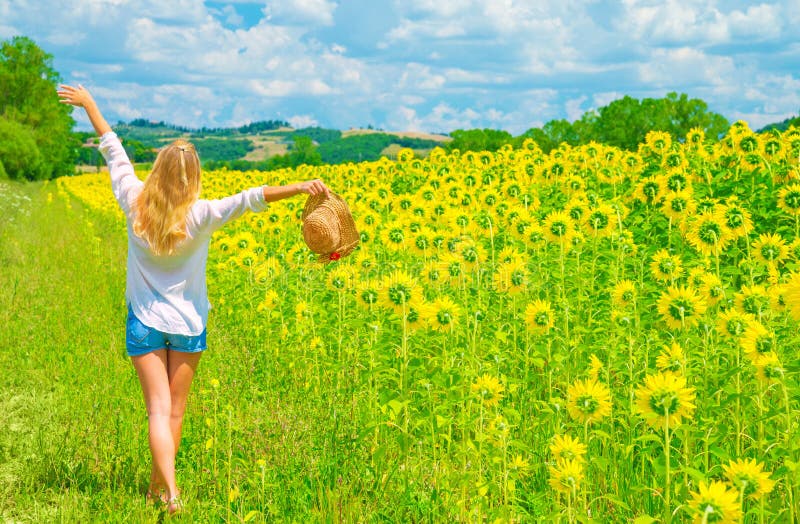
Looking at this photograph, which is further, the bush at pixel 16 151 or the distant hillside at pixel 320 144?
the distant hillside at pixel 320 144

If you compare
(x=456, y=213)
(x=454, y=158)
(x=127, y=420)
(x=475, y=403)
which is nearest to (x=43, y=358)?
(x=127, y=420)

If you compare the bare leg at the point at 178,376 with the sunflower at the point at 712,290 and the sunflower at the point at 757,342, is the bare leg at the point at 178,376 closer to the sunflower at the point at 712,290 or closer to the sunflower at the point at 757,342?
the sunflower at the point at 757,342

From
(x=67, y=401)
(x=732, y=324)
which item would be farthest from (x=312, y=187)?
(x=67, y=401)

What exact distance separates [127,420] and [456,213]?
368 cm

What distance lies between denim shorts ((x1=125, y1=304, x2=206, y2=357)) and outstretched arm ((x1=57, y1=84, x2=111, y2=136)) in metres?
1.19

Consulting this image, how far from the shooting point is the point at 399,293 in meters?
4.27

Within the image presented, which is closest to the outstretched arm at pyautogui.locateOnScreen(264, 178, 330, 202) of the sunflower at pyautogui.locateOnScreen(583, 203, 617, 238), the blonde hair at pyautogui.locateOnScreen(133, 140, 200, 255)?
the blonde hair at pyautogui.locateOnScreen(133, 140, 200, 255)

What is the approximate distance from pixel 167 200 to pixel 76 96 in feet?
3.73

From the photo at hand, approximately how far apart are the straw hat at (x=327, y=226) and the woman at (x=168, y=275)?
568 mm

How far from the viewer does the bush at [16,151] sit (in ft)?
179

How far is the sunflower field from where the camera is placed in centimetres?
347

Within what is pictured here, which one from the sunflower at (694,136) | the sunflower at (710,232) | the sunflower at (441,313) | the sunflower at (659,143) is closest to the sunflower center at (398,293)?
the sunflower at (441,313)

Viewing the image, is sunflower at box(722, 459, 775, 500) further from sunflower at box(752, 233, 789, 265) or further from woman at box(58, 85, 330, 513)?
sunflower at box(752, 233, 789, 265)

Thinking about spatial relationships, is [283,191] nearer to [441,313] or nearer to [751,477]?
[441,313]
